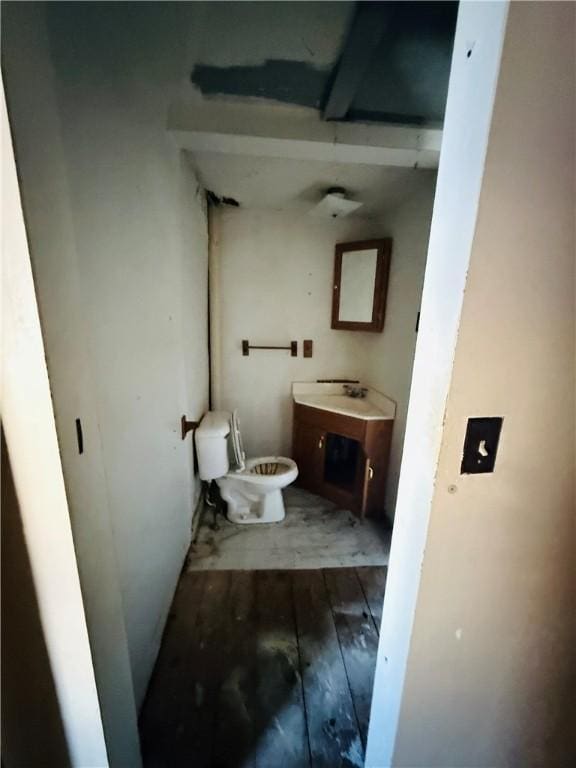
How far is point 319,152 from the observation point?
4.55ft

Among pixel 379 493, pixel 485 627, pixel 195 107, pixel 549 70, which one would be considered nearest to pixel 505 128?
pixel 549 70

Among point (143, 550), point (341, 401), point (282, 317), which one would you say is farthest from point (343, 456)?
point (143, 550)

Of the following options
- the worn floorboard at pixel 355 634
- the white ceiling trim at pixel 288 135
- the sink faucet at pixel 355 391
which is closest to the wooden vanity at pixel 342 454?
the sink faucet at pixel 355 391

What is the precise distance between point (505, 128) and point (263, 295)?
2.18 metres

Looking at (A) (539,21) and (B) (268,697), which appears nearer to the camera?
(A) (539,21)

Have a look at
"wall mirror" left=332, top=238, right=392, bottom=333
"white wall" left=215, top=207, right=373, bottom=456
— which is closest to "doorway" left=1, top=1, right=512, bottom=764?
"wall mirror" left=332, top=238, right=392, bottom=333

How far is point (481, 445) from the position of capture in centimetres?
50

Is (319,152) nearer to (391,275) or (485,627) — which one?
(391,275)

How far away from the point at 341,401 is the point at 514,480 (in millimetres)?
1913

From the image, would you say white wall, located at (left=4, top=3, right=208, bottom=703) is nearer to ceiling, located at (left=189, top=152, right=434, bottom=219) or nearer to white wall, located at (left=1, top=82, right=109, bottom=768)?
white wall, located at (left=1, top=82, right=109, bottom=768)

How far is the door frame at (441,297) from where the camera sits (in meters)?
0.40

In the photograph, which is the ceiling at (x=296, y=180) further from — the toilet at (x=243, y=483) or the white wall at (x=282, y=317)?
the toilet at (x=243, y=483)

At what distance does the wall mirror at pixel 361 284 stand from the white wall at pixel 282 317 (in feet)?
0.23

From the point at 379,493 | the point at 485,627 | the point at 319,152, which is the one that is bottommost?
the point at 379,493
